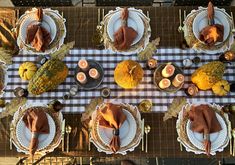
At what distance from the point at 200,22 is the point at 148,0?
789 mm

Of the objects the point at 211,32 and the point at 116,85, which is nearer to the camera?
the point at 211,32

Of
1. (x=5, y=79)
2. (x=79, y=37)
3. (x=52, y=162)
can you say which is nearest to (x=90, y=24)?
(x=79, y=37)

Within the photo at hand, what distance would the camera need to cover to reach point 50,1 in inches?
177

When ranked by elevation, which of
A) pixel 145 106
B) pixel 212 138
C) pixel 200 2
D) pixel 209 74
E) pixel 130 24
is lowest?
pixel 212 138

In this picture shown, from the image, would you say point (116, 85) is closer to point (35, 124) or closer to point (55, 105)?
point (55, 105)

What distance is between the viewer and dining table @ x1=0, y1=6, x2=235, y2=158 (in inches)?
151

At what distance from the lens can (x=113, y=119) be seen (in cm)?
354

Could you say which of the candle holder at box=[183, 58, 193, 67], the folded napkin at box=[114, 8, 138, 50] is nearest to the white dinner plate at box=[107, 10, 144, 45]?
the folded napkin at box=[114, 8, 138, 50]

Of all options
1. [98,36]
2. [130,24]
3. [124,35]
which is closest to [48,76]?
[98,36]

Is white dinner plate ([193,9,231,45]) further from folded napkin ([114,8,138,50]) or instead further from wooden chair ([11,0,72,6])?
wooden chair ([11,0,72,6])

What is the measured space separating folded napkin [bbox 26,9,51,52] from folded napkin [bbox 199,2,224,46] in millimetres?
1611

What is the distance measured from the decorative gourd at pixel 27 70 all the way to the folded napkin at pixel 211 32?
69.3 inches

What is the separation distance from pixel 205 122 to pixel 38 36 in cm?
187

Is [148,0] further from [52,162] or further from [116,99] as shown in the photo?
[52,162]
